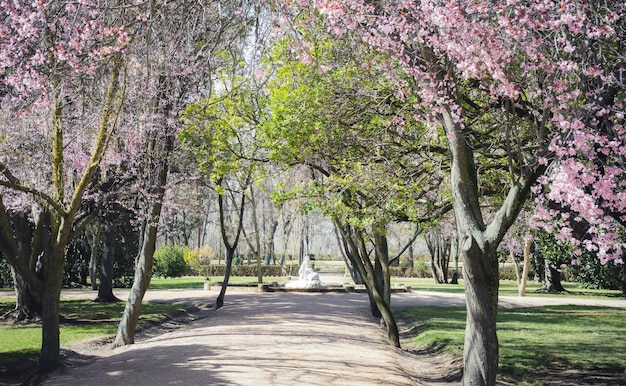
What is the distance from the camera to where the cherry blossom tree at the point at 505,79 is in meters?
5.81

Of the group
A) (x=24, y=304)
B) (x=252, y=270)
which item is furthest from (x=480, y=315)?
(x=252, y=270)

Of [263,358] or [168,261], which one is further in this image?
[168,261]

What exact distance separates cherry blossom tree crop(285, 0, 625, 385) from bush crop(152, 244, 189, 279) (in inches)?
1439

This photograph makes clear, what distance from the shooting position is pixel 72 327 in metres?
16.2

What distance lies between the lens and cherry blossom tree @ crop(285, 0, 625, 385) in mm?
5809

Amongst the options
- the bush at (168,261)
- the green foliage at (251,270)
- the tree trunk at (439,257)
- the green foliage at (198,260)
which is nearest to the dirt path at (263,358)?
the bush at (168,261)

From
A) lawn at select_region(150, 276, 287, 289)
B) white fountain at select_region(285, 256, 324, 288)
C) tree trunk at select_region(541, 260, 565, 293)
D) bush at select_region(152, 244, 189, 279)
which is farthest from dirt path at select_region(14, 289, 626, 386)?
bush at select_region(152, 244, 189, 279)

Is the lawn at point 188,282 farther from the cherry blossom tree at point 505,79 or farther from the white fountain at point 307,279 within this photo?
the cherry blossom tree at point 505,79

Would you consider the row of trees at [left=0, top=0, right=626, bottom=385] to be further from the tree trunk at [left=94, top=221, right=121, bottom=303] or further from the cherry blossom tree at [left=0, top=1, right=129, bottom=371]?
the tree trunk at [left=94, top=221, right=121, bottom=303]

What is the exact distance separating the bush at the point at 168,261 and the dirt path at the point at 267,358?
24.5 metres

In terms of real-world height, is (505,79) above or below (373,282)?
above

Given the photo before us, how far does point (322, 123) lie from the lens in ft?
34.8

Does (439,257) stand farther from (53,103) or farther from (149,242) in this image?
(53,103)

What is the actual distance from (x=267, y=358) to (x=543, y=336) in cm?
810
